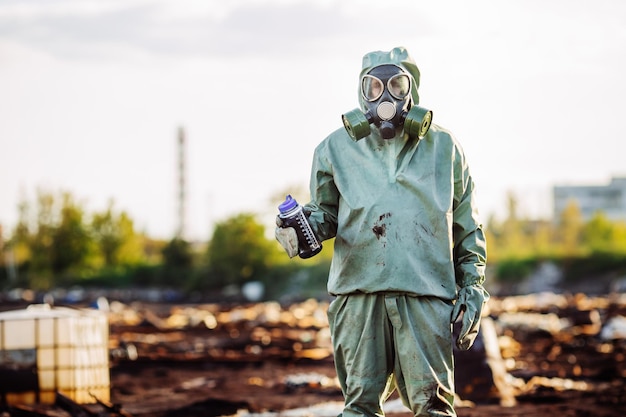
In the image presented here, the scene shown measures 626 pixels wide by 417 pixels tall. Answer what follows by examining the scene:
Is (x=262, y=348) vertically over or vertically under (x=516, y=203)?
under

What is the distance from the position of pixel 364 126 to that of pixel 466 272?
2.83 ft

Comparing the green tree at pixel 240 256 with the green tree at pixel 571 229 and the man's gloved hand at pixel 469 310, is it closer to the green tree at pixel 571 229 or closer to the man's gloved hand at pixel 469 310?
the green tree at pixel 571 229

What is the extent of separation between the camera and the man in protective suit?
5.76 metres

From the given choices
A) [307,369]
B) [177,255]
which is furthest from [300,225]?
[177,255]

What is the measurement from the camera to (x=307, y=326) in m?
35.4

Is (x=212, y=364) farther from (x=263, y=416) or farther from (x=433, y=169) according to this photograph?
(x=433, y=169)

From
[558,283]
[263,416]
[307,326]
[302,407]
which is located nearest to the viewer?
[263,416]

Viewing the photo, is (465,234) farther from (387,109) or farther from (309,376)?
(309,376)

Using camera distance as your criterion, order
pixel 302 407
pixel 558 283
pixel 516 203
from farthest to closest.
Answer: pixel 516 203, pixel 558 283, pixel 302 407

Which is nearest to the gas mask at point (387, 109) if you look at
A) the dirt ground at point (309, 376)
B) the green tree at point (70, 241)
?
the dirt ground at point (309, 376)

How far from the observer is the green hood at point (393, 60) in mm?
6098

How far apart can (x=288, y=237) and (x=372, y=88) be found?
35.2 inches

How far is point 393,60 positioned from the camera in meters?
6.11

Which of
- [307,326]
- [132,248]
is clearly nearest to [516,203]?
[132,248]
